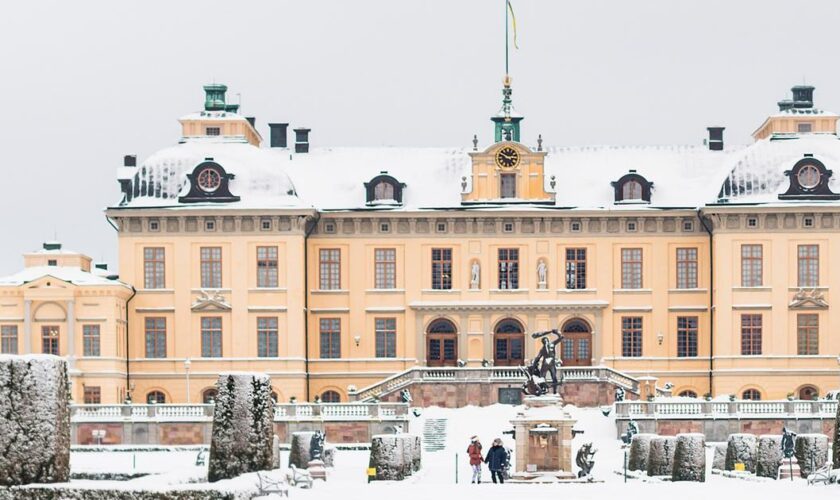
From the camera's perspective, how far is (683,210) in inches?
2648

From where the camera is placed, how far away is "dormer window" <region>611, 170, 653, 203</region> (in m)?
67.8

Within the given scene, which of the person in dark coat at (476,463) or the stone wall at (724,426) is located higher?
the person in dark coat at (476,463)

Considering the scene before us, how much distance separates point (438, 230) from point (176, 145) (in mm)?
9246

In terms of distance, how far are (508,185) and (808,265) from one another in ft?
33.5

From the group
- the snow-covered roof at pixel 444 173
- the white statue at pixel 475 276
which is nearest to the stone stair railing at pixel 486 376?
the white statue at pixel 475 276

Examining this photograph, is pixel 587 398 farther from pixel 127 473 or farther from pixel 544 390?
pixel 127 473

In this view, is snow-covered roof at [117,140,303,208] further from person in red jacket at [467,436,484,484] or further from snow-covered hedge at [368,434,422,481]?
person in red jacket at [467,436,484,484]

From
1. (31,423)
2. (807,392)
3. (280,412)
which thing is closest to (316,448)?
(280,412)

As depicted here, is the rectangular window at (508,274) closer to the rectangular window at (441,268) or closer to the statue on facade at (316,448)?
the rectangular window at (441,268)

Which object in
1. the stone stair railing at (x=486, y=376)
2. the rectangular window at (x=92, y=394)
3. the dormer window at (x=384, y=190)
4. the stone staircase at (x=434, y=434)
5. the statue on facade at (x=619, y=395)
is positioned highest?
the dormer window at (x=384, y=190)

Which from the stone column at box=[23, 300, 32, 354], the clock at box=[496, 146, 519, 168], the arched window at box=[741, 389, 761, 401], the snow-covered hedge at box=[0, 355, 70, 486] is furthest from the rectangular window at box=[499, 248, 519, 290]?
the snow-covered hedge at box=[0, 355, 70, 486]

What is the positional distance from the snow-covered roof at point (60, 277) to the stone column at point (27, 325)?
73 cm

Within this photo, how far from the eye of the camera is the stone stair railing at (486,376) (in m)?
63.7

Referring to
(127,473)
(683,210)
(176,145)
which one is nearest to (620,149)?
(683,210)
